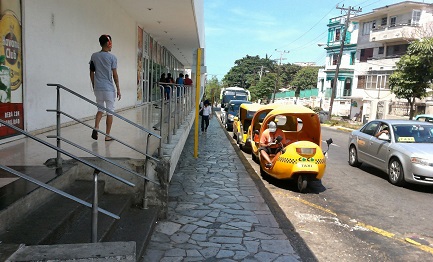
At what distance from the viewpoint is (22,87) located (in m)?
6.38

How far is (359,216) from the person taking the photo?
5.90 meters

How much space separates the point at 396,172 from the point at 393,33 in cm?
3260

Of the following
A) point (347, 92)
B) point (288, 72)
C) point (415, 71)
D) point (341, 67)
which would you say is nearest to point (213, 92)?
point (415, 71)

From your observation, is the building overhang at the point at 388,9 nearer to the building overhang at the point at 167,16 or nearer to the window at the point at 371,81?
the window at the point at 371,81

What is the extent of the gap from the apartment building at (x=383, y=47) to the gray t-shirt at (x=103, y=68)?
28.9 metres

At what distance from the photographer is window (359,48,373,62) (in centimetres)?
4052

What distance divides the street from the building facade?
3448 millimetres

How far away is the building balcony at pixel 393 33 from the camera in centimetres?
3428

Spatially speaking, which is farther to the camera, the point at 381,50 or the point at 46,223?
the point at 381,50

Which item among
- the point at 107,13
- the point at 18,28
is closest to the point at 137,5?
the point at 107,13

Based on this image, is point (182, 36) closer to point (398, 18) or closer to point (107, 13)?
point (107, 13)

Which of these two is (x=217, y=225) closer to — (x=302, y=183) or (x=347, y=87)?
(x=302, y=183)

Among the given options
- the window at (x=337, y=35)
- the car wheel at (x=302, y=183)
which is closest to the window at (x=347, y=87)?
the window at (x=337, y=35)

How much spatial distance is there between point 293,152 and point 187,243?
3.68 m
